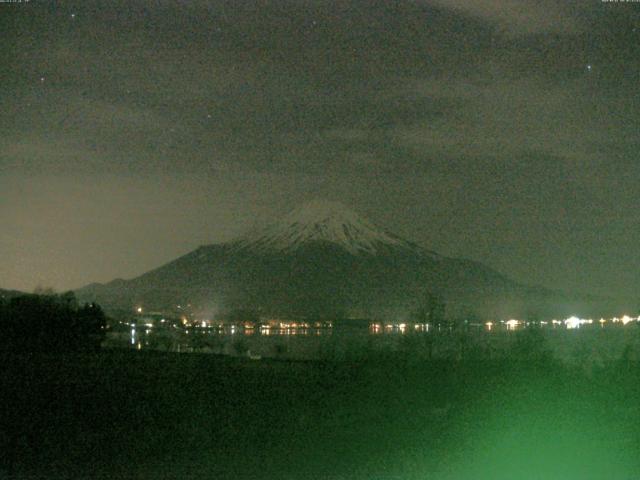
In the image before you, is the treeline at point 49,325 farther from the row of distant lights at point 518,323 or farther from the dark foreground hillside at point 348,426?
the dark foreground hillside at point 348,426

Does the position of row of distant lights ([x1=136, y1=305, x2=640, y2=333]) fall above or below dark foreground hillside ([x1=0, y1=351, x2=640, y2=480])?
above

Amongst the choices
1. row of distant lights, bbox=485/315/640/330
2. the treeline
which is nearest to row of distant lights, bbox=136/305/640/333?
row of distant lights, bbox=485/315/640/330

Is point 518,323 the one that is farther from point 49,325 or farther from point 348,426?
point 348,426

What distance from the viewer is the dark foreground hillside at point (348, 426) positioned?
12.9m

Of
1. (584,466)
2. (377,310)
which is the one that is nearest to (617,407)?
(584,466)

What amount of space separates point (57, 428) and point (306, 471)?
17.9 feet

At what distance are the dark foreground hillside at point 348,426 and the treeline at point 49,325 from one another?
24415mm

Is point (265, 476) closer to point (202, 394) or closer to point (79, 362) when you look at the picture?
point (202, 394)

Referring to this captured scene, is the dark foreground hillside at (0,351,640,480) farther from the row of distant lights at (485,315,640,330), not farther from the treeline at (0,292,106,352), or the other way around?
the row of distant lights at (485,315,640,330)

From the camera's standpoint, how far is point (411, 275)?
149000 mm

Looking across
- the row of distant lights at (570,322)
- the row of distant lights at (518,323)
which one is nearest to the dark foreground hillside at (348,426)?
the row of distant lights at (518,323)

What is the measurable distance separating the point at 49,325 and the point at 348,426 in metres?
36.8

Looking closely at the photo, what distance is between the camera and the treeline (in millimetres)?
47250

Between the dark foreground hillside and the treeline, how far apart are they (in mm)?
24415
